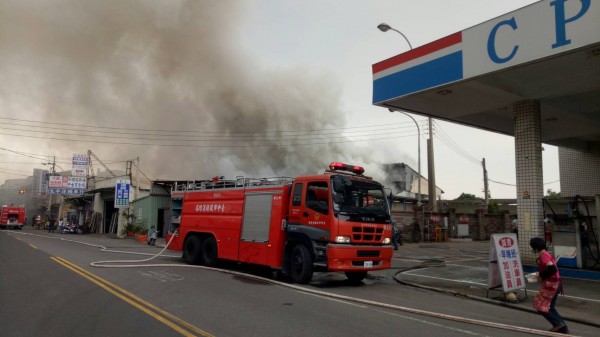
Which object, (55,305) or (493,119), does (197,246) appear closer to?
(55,305)

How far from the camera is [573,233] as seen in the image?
447 inches

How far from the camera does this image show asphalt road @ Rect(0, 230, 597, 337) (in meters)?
5.46

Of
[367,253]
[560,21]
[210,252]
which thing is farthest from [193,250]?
[560,21]

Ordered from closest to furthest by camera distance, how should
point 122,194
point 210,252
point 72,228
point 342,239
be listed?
point 342,239, point 210,252, point 122,194, point 72,228

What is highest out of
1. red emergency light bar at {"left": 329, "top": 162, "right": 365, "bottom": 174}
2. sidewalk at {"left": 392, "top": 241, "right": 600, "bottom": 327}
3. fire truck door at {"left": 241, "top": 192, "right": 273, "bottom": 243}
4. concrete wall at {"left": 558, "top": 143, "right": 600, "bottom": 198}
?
concrete wall at {"left": 558, "top": 143, "right": 600, "bottom": 198}

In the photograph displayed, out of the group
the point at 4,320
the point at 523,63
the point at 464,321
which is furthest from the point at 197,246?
the point at 523,63

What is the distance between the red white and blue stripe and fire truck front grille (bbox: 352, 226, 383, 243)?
414 cm

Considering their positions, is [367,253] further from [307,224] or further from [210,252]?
[210,252]

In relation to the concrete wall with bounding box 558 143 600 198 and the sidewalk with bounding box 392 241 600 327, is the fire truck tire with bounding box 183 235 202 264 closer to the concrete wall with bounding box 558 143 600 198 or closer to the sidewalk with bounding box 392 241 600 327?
the sidewalk with bounding box 392 241 600 327

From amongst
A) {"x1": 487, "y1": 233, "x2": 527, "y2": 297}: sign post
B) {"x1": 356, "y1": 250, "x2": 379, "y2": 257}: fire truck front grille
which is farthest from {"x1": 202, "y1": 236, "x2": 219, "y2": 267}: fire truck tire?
{"x1": 487, "y1": 233, "x2": 527, "y2": 297}: sign post

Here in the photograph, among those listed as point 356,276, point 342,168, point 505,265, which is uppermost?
point 342,168

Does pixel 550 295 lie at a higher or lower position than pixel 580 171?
lower

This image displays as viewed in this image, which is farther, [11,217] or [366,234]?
[11,217]

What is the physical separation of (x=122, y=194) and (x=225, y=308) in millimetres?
26353
